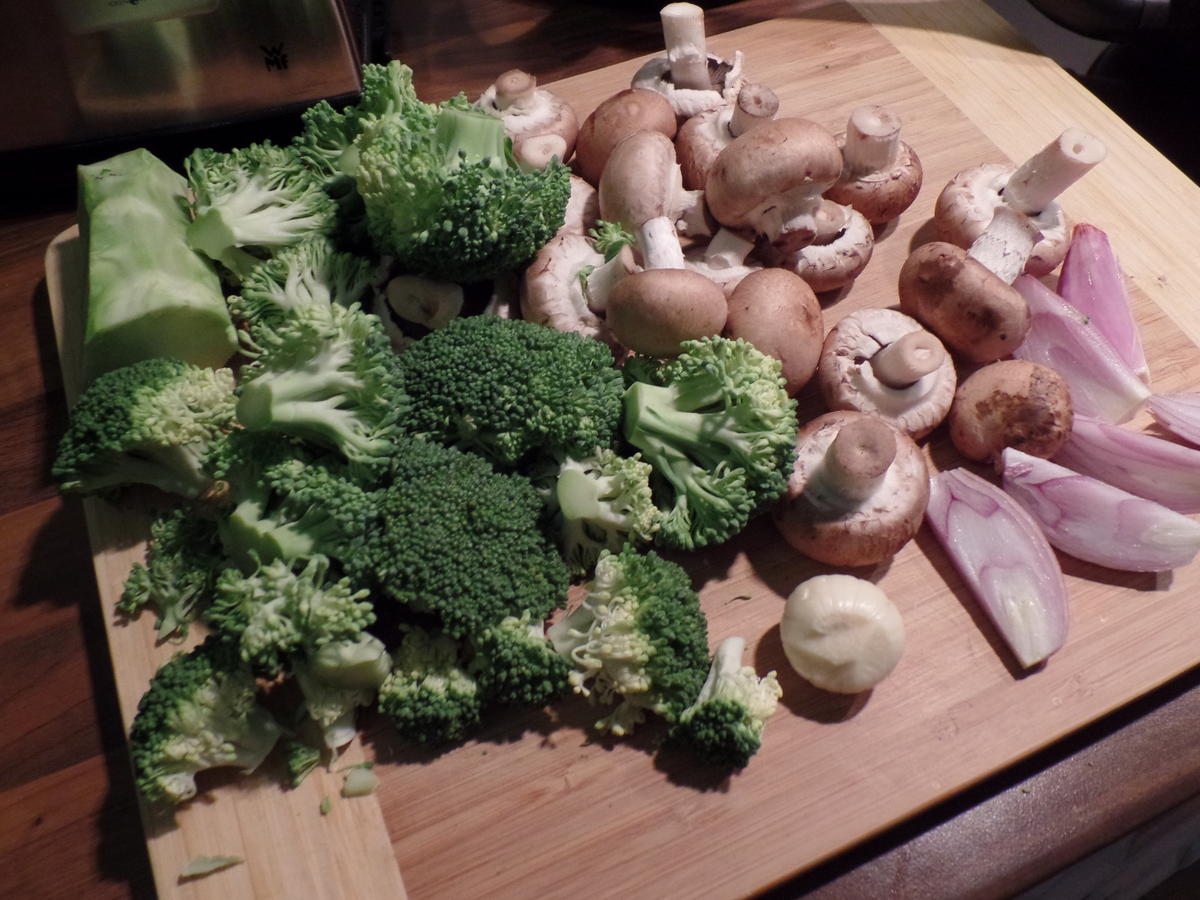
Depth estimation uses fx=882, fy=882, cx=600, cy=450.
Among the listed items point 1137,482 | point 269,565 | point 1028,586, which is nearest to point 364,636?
point 269,565

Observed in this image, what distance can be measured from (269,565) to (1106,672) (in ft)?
4.10

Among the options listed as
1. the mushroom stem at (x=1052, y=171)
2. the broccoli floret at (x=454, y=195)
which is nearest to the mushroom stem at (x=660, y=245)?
the broccoli floret at (x=454, y=195)

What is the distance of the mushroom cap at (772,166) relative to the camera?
1.52m

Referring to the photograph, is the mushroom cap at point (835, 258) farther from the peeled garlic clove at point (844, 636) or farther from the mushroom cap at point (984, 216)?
the peeled garlic clove at point (844, 636)

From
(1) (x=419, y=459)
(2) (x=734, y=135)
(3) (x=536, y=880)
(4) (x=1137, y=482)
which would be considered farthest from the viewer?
(2) (x=734, y=135)

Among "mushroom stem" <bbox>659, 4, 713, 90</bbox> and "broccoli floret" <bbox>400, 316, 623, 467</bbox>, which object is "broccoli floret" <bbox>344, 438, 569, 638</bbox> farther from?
"mushroom stem" <bbox>659, 4, 713, 90</bbox>

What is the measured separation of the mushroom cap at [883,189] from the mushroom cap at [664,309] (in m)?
0.47

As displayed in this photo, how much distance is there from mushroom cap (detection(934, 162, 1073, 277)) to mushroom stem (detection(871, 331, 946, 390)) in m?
0.37

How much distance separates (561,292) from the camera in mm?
1553

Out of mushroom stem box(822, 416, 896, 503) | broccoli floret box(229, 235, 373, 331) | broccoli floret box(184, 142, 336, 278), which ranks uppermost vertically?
broccoli floret box(184, 142, 336, 278)

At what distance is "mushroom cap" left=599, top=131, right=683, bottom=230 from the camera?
1566mm

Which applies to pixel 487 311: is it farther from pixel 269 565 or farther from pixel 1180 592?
pixel 1180 592

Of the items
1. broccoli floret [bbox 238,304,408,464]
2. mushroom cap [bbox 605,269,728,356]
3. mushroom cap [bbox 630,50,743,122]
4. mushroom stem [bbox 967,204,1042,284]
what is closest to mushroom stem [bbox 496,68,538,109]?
mushroom cap [bbox 630,50,743,122]

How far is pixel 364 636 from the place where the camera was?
1224 mm
